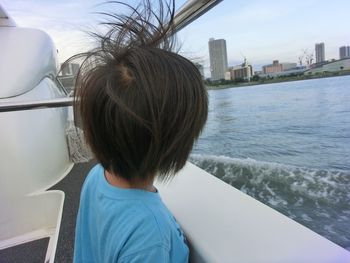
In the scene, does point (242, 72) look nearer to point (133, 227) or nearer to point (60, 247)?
point (133, 227)

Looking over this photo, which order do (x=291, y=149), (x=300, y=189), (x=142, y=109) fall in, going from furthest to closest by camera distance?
(x=291, y=149), (x=300, y=189), (x=142, y=109)

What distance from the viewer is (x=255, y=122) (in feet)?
7.29

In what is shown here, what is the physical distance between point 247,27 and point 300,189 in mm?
998

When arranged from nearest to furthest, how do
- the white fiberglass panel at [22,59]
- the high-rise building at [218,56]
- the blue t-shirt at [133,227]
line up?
the blue t-shirt at [133,227]
the high-rise building at [218,56]
the white fiberglass panel at [22,59]

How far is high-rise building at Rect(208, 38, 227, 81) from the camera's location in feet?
2.84

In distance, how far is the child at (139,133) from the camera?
0.47m

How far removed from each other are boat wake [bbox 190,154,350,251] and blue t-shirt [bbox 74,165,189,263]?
0.69 metres

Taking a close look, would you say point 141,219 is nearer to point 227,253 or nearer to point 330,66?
point 227,253

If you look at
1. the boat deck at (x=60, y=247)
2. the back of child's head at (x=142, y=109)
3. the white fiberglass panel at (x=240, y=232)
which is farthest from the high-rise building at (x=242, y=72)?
the boat deck at (x=60, y=247)

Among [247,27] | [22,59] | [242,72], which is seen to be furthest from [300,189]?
[22,59]

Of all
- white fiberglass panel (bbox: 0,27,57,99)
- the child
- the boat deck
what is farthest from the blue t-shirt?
white fiberglass panel (bbox: 0,27,57,99)

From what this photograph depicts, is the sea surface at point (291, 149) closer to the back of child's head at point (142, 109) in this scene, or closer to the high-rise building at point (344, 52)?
the high-rise building at point (344, 52)

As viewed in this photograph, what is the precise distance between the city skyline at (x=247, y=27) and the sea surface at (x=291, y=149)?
0.53 feet

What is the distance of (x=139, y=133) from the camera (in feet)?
1.58
